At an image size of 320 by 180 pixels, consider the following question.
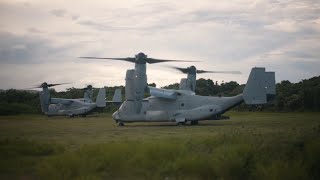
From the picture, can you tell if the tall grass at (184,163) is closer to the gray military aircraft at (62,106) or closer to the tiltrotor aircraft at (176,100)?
the tiltrotor aircraft at (176,100)

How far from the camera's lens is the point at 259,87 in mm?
33719

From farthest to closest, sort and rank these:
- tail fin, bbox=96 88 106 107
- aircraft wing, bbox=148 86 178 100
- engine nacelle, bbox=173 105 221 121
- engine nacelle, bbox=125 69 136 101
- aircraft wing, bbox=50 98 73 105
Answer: aircraft wing, bbox=50 98 73 105
tail fin, bbox=96 88 106 107
aircraft wing, bbox=148 86 178 100
engine nacelle, bbox=125 69 136 101
engine nacelle, bbox=173 105 221 121

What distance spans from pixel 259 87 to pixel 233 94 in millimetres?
42654

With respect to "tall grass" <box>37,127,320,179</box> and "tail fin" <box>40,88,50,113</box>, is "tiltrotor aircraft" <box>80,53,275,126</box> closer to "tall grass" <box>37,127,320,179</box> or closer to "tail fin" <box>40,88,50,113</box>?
"tall grass" <box>37,127,320,179</box>

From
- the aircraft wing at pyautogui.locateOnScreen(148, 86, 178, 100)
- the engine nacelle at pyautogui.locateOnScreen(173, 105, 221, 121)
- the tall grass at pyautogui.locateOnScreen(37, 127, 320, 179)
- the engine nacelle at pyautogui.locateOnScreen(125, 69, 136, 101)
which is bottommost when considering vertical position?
the tall grass at pyautogui.locateOnScreen(37, 127, 320, 179)

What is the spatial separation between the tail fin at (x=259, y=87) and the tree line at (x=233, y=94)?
173 inches

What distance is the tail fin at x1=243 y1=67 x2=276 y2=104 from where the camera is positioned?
3369 centimetres

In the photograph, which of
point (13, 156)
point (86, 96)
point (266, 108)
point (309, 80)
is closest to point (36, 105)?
point (86, 96)

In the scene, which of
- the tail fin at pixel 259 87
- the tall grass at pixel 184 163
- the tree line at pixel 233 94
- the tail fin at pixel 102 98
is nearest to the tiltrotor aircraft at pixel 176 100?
the tail fin at pixel 259 87

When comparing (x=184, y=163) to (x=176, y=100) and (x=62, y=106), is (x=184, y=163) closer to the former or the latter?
(x=176, y=100)

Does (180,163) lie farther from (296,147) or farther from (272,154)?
(296,147)

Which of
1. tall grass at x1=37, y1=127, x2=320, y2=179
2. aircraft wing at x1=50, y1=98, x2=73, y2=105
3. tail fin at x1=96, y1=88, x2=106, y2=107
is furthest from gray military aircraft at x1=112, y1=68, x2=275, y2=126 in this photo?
aircraft wing at x1=50, y1=98, x2=73, y2=105

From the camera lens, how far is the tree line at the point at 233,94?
2168 inches

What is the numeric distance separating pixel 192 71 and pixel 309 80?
37963 millimetres
